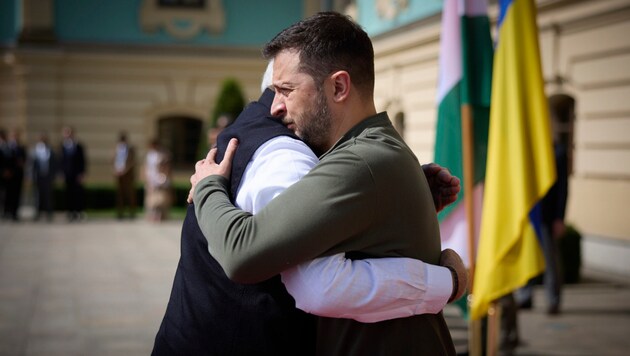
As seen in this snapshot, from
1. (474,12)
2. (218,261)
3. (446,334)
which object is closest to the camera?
(218,261)

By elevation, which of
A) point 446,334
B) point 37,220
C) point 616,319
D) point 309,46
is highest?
point 309,46

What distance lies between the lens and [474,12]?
4781 mm

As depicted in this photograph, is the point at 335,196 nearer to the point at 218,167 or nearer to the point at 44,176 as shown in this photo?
the point at 218,167

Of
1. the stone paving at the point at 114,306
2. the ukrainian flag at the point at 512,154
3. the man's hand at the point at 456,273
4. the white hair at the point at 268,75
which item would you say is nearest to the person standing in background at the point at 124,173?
the stone paving at the point at 114,306

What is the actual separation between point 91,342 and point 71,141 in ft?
38.3

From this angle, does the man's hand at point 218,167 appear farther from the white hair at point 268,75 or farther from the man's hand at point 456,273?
the man's hand at point 456,273

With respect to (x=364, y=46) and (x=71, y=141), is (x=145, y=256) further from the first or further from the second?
(x=364, y=46)

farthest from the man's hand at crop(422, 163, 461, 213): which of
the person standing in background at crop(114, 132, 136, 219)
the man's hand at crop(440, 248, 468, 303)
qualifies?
the person standing in background at crop(114, 132, 136, 219)

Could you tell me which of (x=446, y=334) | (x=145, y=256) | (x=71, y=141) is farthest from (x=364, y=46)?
(x=71, y=141)

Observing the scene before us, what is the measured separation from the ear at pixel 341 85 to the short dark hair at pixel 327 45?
14 millimetres

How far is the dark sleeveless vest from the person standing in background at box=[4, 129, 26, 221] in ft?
54.3

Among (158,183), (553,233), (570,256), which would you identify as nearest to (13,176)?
(158,183)

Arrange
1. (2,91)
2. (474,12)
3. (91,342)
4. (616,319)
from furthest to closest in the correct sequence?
(2,91) → (616,319) → (91,342) → (474,12)

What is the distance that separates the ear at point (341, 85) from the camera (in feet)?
6.52
